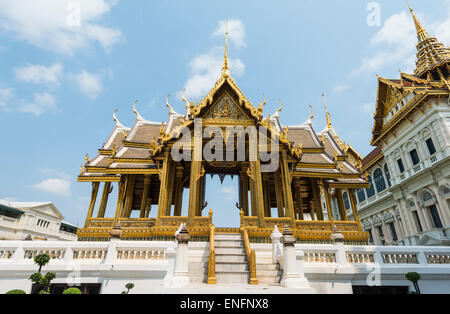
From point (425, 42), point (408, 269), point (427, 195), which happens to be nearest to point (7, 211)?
point (408, 269)

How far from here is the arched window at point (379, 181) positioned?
91.6 ft

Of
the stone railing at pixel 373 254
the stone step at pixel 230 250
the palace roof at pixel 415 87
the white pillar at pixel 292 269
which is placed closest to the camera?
the white pillar at pixel 292 269

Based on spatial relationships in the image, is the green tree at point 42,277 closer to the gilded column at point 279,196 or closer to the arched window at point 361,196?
the gilded column at point 279,196

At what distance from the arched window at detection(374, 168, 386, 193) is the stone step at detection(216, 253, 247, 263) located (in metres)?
26.9

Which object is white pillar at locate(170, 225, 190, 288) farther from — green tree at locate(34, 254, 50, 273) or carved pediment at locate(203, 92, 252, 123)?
carved pediment at locate(203, 92, 252, 123)

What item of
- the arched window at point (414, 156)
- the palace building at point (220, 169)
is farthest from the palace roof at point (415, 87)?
the palace building at point (220, 169)

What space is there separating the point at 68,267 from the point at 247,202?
9.11m

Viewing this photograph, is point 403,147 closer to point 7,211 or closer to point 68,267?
point 68,267

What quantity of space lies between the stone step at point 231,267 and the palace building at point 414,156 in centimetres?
1976

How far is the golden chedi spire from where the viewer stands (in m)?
23.2

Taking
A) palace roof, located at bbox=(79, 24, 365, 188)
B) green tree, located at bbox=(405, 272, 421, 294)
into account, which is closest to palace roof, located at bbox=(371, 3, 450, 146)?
palace roof, located at bbox=(79, 24, 365, 188)

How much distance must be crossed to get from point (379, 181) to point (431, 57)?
14.2 m

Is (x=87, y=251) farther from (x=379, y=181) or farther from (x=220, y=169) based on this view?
(x=379, y=181)

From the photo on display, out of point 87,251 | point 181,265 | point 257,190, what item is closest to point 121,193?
point 87,251
